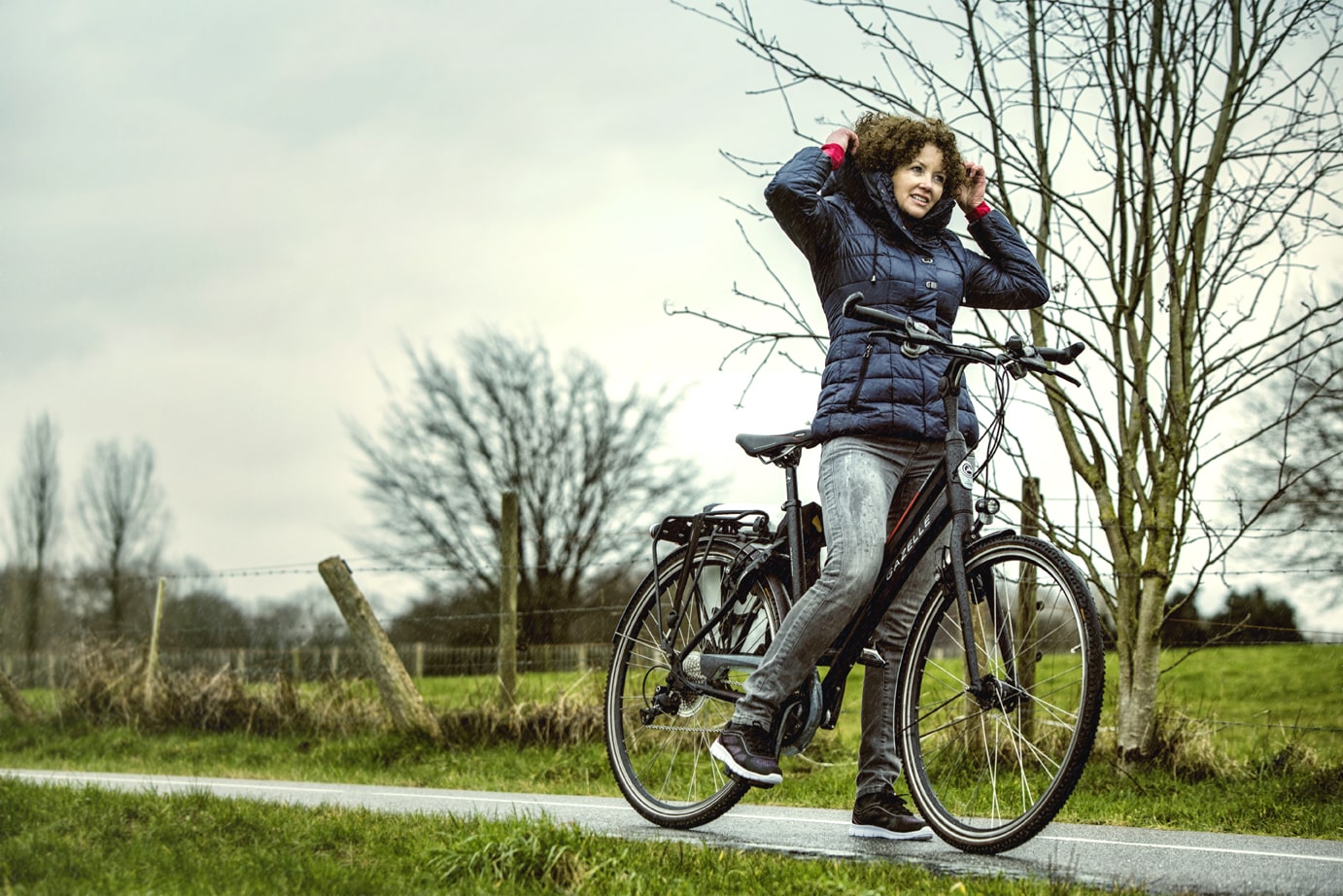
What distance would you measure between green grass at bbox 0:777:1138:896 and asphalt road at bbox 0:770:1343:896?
8.6 inches

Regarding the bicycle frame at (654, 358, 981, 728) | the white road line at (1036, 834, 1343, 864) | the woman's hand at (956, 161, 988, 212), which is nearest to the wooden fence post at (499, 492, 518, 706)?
the bicycle frame at (654, 358, 981, 728)

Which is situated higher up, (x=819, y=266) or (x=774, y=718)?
(x=819, y=266)

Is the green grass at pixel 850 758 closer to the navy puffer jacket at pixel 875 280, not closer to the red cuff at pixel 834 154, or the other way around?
the navy puffer jacket at pixel 875 280

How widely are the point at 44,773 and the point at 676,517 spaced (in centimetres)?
627

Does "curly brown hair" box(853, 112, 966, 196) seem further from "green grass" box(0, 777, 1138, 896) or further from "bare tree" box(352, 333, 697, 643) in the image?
"bare tree" box(352, 333, 697, 643)

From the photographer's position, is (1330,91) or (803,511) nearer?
(803,511)

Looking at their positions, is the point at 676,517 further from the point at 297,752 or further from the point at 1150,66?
the point at 297,752

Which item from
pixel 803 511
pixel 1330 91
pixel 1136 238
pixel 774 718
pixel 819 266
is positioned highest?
pixel 1330 91

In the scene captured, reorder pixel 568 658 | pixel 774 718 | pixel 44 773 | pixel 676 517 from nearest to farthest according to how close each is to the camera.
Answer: pixel 774 718, pixel 676 517, pixel 44 773, pixel 568 658

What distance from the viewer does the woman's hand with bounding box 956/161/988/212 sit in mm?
4535

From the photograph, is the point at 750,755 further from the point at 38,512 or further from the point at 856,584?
the point at 38,512

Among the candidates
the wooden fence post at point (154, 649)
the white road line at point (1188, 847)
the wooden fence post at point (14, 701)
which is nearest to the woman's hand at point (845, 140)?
the white road line at point (1188, 847)

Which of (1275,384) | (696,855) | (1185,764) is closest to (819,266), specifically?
(696,855)

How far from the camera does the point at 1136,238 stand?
22.4 ft
